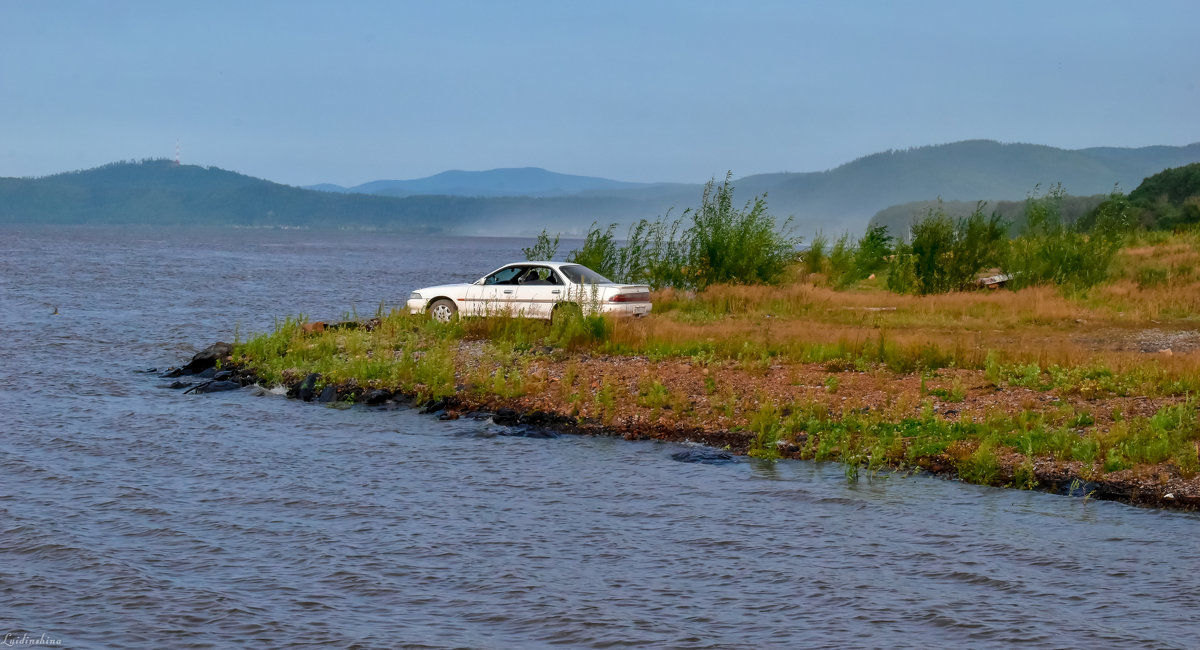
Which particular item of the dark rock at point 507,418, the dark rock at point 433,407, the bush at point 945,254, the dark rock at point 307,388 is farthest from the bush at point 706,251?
the dark rock at point 507,418

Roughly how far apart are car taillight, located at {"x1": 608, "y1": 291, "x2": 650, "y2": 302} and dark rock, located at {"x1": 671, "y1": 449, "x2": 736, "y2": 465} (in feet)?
29.2

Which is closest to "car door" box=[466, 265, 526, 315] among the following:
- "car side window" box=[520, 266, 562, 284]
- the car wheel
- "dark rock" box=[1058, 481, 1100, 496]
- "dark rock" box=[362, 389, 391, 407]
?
"car side window" box=[520, 266, 562, 284]

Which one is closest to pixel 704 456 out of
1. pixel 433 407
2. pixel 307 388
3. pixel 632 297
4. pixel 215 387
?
pixel 433 407

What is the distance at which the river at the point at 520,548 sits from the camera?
869 centimetres

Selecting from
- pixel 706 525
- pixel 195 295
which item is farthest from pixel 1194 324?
pixel 195 295

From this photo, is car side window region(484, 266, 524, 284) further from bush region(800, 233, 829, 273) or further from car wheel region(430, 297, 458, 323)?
bush region(800, 233, 829, 273)

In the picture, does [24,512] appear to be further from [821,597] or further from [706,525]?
[821,597]

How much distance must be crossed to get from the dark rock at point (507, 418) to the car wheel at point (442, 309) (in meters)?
7.56

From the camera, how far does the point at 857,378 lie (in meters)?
17.2

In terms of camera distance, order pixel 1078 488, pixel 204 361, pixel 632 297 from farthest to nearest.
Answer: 1. pixel 632 297
2. pixel 204 361
3. pixel 1078 488

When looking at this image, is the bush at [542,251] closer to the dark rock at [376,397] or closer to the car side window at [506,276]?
the car side window at [506,276]

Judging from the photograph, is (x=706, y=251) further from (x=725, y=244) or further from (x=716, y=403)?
(x=716, y=403)

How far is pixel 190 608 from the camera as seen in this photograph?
902 centimetres

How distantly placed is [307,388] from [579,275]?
700cm
